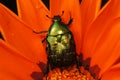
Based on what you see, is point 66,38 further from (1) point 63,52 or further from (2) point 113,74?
(2) point 113,74

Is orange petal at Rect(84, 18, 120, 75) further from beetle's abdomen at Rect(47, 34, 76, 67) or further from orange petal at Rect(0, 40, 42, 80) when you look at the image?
orange petal at Rect(0, 40, 42, 80)

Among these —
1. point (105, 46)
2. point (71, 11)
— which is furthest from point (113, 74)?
point (71, 11)

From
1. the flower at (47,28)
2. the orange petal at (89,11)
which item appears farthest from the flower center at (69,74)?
the orange petal at (89,11)

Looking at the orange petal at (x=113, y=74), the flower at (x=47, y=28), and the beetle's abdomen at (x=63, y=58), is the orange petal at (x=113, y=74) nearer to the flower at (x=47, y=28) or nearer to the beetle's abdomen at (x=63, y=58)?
the flower at (x=47, y=28)

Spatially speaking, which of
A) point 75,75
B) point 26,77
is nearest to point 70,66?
point 75,75

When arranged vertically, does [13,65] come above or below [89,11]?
below

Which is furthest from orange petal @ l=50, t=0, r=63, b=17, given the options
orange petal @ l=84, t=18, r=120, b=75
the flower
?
orange petal @ l=84, t=18, r=120, b=75

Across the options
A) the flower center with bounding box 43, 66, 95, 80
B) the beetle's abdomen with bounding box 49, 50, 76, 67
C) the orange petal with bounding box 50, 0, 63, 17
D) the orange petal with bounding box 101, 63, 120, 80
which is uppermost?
the orange petal with bounding box 50, 0, 63, 17

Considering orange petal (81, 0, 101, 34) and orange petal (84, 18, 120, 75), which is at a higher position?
orange petal (81, 0, 101, 34)
